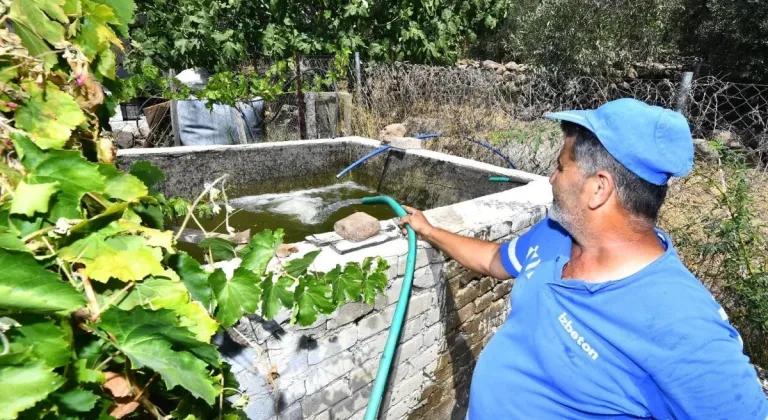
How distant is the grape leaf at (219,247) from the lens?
4.50ft

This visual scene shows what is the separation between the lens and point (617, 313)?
1323 mm

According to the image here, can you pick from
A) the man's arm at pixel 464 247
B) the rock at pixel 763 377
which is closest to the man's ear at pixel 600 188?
the man's arm at pixel 464 247

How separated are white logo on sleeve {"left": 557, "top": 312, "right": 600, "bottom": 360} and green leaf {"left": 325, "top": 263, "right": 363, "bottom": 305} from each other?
33.6 inches

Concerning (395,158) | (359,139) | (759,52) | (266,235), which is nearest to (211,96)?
→ (359,139)

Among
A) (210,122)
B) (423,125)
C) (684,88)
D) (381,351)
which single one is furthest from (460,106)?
(381,351)

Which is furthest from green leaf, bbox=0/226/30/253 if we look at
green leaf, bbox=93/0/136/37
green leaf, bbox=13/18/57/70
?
green leaf, bbox=93/0/136/37

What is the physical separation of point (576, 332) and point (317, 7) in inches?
341

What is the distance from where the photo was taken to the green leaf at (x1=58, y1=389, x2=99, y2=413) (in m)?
0.62

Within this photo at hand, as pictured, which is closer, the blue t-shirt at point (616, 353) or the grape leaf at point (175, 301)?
the grape leaf at point (175, 301)

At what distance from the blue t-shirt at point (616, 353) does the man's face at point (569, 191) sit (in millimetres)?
179

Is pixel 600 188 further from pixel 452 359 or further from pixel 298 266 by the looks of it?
pixel 452 359

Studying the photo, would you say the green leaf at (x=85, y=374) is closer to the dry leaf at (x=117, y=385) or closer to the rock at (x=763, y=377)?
the dry leaf at (x=117, y=385)

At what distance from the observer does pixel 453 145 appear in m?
6.34

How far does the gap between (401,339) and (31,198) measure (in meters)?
2.13
